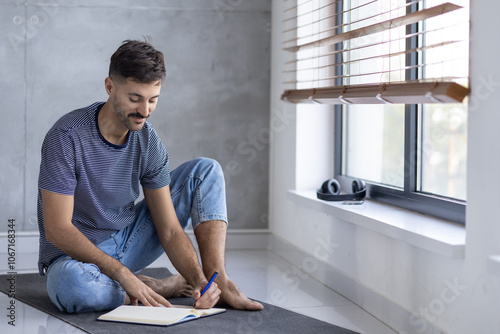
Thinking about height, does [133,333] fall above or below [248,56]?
below

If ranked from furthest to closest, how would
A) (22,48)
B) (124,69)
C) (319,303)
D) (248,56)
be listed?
(248,56) → (22,48) → (319,303) → (124,69)

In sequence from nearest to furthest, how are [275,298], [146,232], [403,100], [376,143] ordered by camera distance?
1. [403,100]
2. [146,232]
3. [275,298]
4. [376,143]

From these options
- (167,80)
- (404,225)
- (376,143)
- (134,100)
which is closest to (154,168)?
(134,100)

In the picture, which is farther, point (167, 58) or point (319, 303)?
point (167, 58)

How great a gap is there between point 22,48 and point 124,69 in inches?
58.3

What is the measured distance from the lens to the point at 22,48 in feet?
10.6

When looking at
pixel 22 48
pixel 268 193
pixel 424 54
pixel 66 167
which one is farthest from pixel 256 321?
pixel 22 48

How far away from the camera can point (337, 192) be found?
8.75ft

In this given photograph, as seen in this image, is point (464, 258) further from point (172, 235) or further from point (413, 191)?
point (172, 235)

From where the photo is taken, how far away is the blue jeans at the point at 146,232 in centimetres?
204

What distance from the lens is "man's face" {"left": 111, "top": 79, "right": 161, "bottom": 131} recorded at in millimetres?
1979

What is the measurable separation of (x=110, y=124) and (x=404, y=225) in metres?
0.93

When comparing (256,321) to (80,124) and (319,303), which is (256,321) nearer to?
(319,303)

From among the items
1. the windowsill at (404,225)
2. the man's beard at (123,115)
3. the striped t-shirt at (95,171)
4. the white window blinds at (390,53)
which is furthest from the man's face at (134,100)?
the windowsill at (404,225)
